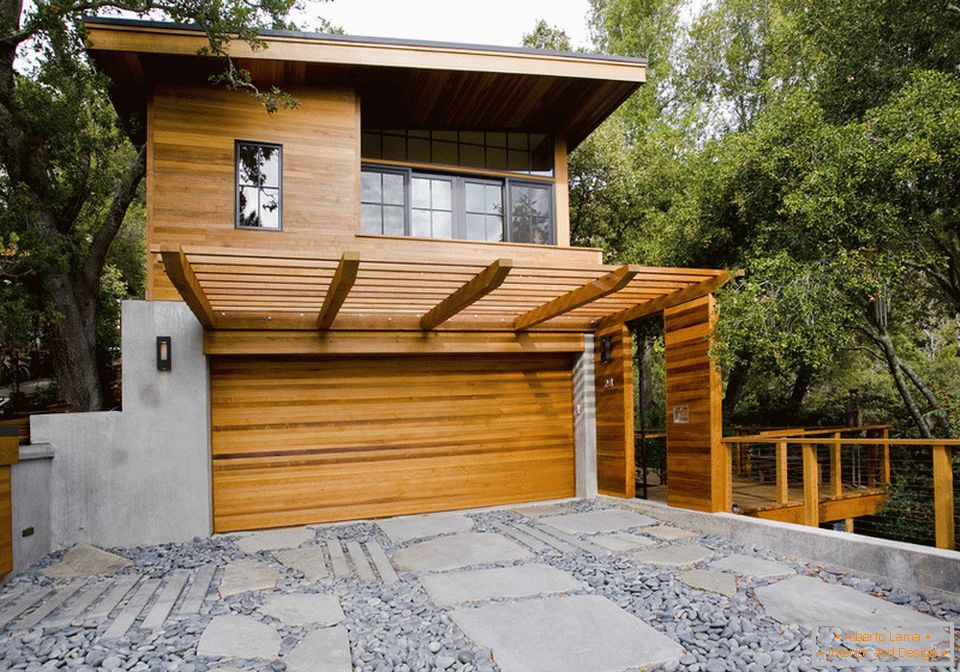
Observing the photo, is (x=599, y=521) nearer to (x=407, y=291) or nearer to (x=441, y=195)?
(x=407, y=291)

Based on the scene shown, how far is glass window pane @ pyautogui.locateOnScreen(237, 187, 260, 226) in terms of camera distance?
698 cm

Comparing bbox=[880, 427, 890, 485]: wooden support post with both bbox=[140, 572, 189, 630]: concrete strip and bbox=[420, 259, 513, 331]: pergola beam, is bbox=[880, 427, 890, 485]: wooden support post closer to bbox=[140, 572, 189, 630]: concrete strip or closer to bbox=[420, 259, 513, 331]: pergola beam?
bbox=[420, 259, 513, 331]: pergola beam

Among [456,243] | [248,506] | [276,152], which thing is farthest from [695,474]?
[276,152]

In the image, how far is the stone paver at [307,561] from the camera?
5020 millimetres

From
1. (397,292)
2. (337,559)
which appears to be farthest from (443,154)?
(337,559)

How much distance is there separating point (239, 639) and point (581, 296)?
398 centimetres

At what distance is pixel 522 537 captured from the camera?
6098 mm

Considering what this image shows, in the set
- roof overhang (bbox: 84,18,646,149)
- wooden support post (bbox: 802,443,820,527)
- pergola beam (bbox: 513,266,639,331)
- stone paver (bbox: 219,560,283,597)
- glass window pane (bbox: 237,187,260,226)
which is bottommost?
stone paver (bbox: 219,560,283,597)

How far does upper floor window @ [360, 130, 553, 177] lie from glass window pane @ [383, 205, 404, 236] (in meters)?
0.79

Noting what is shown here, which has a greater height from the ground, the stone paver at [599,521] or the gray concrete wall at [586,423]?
the gray concrete wall at [586,423]

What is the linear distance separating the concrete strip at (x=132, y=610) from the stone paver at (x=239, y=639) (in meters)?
0.56

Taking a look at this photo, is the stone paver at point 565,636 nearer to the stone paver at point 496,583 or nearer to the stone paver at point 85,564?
the stone paver at point 496,583

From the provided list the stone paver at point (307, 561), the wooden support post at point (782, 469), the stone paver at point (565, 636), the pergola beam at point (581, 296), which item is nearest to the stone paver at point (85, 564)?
the stone paver at point (307, 561)

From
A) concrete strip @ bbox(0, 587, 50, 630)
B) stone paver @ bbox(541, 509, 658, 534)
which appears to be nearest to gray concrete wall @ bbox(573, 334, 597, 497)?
stone paver @ bbox(541, 509, 658, 534)
